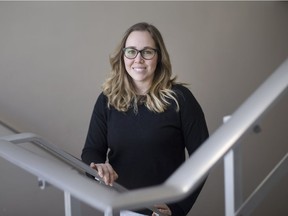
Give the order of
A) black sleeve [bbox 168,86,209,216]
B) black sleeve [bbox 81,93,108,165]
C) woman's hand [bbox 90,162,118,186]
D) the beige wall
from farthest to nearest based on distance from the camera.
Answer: the beige wall, black sleeve [bbox 81,93,108,165], black sleeve [bbox 168,86,209,216], woman's hand [bbox 90,162,118,186]

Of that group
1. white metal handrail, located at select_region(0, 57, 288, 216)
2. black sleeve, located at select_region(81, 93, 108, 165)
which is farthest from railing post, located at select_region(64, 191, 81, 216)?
black sleeve, located at select_region(81, 93, 108, 165)

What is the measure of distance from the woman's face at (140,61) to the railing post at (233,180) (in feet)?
2.42

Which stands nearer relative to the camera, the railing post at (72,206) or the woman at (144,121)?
the railing post at (72,206)

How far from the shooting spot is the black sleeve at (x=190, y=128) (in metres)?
1.28

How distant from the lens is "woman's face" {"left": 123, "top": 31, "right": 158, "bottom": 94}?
1.35 metres

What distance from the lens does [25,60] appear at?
2.12m

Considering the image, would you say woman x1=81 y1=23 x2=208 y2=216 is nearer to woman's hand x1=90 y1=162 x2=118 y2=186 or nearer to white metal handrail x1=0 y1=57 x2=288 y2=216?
woman's hand x1=90 y1=162 x2=118 y2=186

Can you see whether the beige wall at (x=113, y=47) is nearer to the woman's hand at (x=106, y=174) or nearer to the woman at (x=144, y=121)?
the woman at (x=144, y=121)

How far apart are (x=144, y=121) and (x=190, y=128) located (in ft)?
0.53

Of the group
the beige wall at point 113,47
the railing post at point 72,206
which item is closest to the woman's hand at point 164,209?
the railing post at point 72,206

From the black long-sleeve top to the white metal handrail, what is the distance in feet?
2.34

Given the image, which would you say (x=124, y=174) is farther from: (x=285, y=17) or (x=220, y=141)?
(x=285, y=17)

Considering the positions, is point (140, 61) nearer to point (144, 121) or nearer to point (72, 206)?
point (144, 121)

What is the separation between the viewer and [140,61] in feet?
4.42
